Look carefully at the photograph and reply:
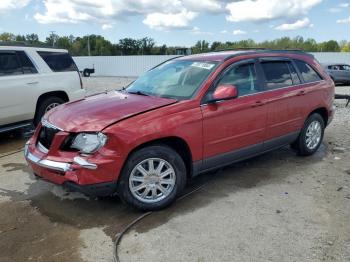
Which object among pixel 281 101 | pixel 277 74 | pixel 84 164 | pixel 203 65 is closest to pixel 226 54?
pixel 203 65

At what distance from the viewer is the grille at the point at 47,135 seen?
4.07 meters

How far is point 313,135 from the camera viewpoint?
6.12 meters

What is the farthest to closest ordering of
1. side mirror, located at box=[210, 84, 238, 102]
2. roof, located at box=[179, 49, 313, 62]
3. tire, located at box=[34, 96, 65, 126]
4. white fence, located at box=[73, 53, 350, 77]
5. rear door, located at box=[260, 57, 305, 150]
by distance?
white fence, located at box=[73, 53, 350, 77] < tire, located at box=[34, 96, 65, 126] < rear door, located at box=[260, 57, 305, 150] < roof, located at box=[179, 49, 313, 62] < side mirror, located at box=[210, 84, 238, 102]

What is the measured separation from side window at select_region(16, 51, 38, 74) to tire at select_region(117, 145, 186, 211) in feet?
15.1

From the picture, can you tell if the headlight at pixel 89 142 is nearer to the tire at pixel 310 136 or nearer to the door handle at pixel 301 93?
the door handle at pixel 301 93

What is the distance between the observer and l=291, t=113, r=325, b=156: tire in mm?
5922

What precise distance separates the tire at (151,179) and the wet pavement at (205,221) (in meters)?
0.16

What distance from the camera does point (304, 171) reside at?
5465mm

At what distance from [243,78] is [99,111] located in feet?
6.57

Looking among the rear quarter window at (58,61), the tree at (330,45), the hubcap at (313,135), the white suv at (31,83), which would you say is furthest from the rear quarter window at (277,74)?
the tree at (330,45)

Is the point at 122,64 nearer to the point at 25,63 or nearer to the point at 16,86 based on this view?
the point at 25,63

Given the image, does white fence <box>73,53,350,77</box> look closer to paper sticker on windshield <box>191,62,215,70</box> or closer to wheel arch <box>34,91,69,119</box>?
wheel arch <box>34,91,69,119</box>

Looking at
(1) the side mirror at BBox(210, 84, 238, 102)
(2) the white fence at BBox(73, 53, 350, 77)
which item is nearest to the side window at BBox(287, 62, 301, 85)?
(1) the side mirror at BBox(210, 84, 238, 102)

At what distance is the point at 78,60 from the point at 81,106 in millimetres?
41092
